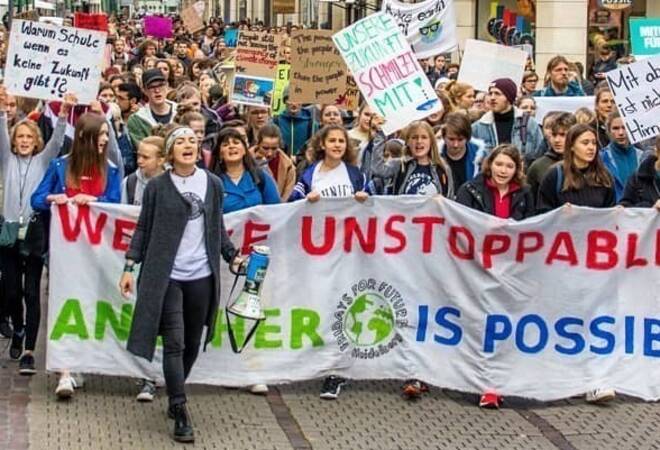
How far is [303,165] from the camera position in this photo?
11.0 meters

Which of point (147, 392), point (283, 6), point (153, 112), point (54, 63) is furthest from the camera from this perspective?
point (283, 6)

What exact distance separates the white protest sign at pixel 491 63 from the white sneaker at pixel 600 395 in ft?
19.9

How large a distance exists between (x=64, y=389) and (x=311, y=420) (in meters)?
1.43

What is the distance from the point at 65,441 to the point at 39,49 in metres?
3.60

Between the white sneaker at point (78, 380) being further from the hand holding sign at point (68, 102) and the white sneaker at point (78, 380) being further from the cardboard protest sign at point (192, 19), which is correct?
the cardboard protest sign at point (192, 19)

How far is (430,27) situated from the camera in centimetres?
1534

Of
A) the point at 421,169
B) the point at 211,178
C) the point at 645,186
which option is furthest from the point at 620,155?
the point at 211,178

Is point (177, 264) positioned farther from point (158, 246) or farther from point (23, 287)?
point (23, 287)

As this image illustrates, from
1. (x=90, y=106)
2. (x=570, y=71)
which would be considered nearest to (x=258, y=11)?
(x=570, y=71)

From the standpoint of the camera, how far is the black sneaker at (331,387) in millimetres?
9055

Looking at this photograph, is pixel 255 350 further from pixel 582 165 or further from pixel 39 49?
pixel 39 49

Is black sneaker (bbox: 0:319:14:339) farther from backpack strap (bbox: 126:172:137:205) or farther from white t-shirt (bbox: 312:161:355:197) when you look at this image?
white t-shirt (bbox: 312:161:355:197)

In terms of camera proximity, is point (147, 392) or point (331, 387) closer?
→ point (147, 392)

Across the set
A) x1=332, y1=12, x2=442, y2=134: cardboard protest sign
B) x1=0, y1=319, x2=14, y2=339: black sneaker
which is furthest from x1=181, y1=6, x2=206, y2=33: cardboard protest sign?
x1=0, y1=319, x2=14, y2=339: black sneaker
